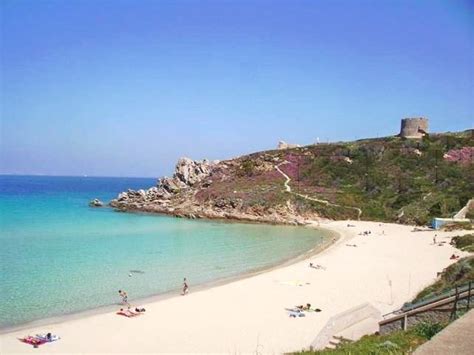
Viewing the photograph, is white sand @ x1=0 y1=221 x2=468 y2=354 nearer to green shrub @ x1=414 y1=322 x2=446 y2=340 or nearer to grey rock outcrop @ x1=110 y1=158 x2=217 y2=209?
green shrub @ x1=414 y1=322 x2=446 y2=340

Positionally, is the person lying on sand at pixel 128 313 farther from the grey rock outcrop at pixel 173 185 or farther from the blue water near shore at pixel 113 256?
the grey rock outcrop at pixel 173 185

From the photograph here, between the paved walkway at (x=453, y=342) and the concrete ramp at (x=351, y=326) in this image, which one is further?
the concrete ramp at (x=351, y=326)

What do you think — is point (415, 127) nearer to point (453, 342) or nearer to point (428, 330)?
point (428, 330)

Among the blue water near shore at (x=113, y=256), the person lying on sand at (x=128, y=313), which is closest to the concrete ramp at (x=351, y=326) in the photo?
the person lying on sand at (x=128, y=313)

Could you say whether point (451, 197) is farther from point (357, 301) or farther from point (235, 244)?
point (357, 301)

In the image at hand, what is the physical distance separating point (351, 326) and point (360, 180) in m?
58.1

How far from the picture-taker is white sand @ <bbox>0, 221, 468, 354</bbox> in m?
16.9

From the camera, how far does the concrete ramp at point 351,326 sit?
590 inches

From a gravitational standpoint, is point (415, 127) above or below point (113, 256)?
above

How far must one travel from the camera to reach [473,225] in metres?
46.2

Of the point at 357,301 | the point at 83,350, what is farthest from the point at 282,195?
the point at 83,350

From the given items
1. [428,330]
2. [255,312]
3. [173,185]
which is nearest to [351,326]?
[428,330]

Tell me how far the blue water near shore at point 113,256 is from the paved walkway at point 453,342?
61.8ft

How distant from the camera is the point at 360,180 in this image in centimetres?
7181
